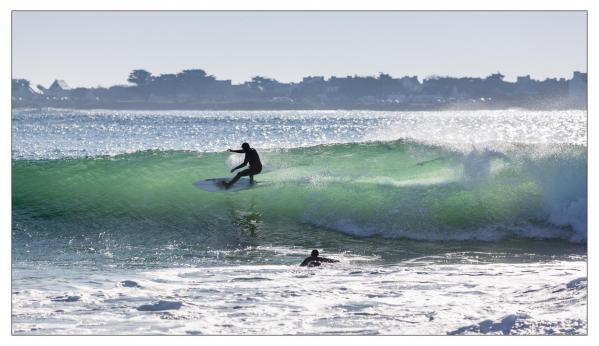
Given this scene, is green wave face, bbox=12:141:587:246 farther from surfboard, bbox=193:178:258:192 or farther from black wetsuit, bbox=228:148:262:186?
black wetsuit, bbox=228:148:262:186

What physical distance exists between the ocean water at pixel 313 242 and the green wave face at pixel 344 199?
0.14 feet

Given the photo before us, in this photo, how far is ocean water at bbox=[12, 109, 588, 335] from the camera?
6.84 meters

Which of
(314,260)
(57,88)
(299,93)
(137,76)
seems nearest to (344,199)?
(314,260)

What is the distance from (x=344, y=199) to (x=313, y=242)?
101 inches

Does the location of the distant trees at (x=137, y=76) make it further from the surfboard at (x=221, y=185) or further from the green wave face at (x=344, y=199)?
the surfboard at (x=221, y=185)

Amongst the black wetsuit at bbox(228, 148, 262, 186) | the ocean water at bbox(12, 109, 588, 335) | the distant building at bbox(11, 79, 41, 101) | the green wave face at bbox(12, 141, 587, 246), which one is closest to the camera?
the ocean water at bbox(12, 109, 588, 335)

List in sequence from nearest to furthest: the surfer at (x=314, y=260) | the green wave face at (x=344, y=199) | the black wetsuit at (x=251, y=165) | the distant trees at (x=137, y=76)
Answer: the surfer at (x=314, y=260) → the green wave face at (x=344, y=199) → the black wetsuit at (x=251, y=165) → the distant trees at (x=137, y=76)

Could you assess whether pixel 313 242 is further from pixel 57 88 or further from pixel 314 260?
pixel 57 88

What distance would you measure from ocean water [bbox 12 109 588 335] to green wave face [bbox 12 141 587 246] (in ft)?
0.14

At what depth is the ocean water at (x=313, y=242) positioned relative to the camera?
6840 millimetres

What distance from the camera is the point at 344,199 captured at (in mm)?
14680

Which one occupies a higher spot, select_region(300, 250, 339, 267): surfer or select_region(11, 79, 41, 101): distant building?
select_region(11, 79, 41, 101): distant building

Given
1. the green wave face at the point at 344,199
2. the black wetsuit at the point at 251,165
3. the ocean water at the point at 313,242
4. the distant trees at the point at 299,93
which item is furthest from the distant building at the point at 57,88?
the black wetsuit at the point at 251,165

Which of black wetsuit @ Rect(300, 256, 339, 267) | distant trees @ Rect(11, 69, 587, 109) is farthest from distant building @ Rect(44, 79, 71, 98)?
black wetsuit @ Rect(300, 256, 339, 267)
